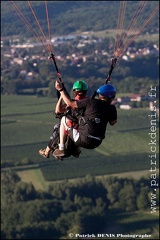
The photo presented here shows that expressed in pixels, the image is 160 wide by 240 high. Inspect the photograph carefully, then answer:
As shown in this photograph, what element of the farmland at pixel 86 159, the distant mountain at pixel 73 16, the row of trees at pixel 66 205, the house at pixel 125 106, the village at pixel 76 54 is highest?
the distant mountain at pixel 73 16

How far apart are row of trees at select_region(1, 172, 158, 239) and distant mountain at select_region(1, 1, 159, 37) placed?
2918 inches

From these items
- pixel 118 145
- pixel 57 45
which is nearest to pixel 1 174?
pixel 118 145

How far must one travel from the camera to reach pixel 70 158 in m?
48.5

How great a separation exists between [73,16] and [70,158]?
93.1 meters

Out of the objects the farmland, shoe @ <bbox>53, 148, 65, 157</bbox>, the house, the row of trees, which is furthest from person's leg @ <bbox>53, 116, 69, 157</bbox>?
the house

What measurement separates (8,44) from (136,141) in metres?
65.3

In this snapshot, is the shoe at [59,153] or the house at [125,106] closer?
the shoe at [59,153]

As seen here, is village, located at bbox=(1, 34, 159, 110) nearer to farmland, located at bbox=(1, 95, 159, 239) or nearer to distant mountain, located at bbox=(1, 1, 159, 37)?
farmland, located at bbox=(1, 95, 159, 239)

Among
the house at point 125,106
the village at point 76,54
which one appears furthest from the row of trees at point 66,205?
the village at point 76,54

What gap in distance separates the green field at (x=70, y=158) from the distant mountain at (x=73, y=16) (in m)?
54.2

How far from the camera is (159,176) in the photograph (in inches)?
1807

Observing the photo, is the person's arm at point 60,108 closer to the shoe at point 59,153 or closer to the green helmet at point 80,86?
the green helmet at point 80,86

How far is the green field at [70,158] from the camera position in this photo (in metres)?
46.7

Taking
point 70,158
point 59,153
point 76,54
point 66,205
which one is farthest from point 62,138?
point 76,54
